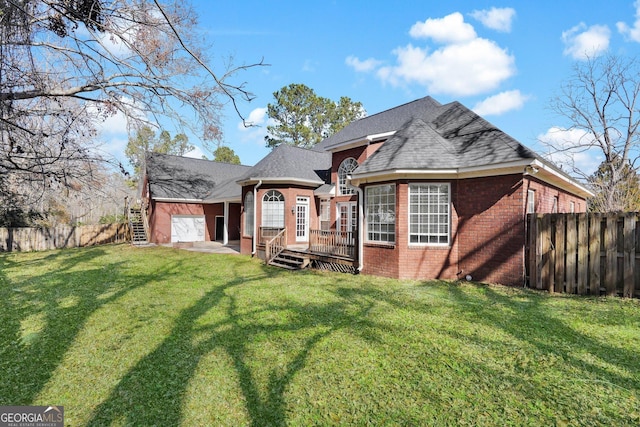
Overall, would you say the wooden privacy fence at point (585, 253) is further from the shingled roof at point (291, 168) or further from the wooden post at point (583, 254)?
the shingled roof at point (291, 168)

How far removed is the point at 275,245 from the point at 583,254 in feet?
34.2

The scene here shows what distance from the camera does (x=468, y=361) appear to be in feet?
13.3

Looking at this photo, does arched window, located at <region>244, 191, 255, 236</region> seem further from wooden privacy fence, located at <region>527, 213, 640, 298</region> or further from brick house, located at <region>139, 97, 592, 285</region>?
wooden privacy fence, located at <region>527, 213, 640, 298</region>

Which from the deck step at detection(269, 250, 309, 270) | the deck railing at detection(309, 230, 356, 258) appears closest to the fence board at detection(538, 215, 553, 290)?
the deck railing at detection(309, 230, 356, 258)

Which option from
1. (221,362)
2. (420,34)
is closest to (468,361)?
(221,362)

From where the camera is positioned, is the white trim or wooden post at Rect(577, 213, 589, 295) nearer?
wooden post at Rect(577, 213, 589, 295)

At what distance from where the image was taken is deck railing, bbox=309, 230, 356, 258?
35.9 feet

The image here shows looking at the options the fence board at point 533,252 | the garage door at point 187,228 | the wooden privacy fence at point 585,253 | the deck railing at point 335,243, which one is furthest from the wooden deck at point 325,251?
the garage door at point 187,228

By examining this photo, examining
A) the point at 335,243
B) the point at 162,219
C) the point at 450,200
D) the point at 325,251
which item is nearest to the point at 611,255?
the point at 450,200

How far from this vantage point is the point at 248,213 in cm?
1562

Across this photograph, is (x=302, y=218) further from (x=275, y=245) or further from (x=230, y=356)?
(x=230, y=356)

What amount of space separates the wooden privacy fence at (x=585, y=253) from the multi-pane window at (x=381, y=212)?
12.3ft

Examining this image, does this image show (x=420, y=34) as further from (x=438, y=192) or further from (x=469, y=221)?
(x=469, y=221)

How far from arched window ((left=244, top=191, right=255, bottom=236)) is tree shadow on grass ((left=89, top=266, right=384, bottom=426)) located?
817 cm
